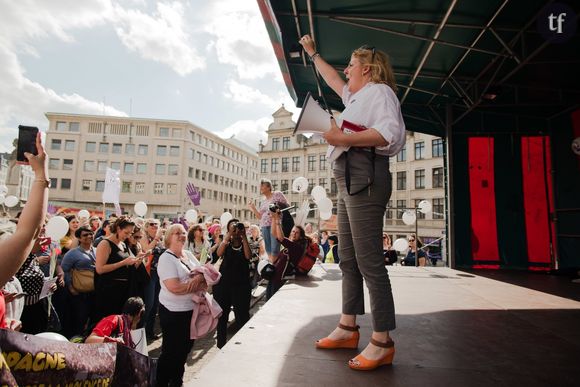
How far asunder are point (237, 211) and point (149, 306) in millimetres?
64763

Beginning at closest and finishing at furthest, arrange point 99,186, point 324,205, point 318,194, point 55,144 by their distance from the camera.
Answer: point 324,205
point 318,194
point 99,186
point 55,144

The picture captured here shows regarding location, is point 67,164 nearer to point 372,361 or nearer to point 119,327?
point 119,327

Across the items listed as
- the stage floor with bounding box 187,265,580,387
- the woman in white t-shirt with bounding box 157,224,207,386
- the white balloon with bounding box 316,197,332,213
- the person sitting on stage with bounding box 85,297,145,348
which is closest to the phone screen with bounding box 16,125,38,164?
the stage floor with bounding box 187,265,580,387

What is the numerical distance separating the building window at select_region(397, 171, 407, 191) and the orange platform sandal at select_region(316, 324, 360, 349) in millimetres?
36676

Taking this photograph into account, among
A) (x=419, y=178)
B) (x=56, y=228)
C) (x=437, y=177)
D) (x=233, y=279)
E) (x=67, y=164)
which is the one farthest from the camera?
(x=67, y=164)

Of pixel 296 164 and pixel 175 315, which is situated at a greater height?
pixel 296 164

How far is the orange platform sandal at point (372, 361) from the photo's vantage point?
1.64 m

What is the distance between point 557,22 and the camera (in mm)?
4445

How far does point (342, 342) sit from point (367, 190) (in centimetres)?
94

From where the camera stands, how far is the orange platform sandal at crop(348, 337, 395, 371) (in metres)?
1.64

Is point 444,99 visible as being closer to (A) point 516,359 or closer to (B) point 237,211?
(A) point 516,359

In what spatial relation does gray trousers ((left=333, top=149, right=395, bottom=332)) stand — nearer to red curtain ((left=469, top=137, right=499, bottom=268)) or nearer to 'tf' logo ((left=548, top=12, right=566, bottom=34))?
'tf' logo ((left=548, top=12, right=566, bottom=34))

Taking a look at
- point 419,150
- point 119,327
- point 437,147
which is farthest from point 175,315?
point 419,150

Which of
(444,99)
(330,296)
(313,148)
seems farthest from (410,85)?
(313,148)
